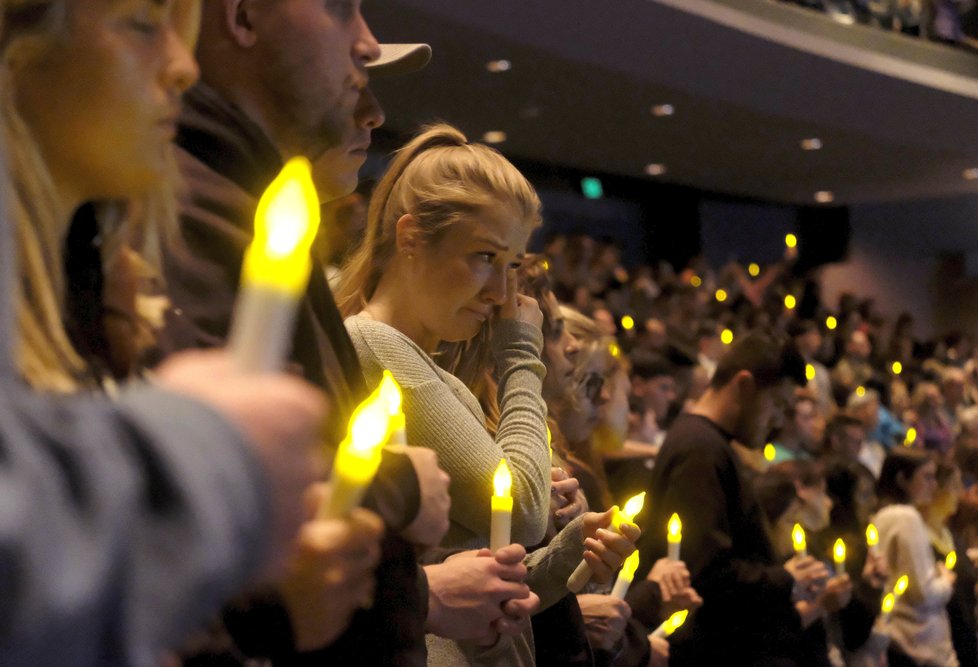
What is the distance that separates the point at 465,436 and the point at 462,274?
28cm

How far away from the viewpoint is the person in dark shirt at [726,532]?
332 centimetres

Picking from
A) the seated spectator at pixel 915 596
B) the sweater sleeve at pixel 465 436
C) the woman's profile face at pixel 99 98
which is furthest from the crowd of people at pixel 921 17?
the woman's profile face at pixel 99 98

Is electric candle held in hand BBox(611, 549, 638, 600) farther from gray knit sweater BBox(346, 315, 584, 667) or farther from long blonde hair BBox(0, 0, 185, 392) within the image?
long blonde hair BBox(0, 0, 185, 392)

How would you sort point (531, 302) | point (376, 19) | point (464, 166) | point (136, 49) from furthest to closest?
point (376, 19) → point (531, 302) → point (464, 166) → point (136, 49)

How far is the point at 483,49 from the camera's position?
8.43m

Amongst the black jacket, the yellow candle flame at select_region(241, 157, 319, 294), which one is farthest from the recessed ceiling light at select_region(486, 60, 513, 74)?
the yellow candle flame at select_region(241, 157, 319, 294)

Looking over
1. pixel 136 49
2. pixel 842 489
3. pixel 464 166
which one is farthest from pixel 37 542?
pixel 842 489

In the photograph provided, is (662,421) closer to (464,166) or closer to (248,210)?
(464,166)

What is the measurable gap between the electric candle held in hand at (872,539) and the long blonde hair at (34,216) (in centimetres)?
344

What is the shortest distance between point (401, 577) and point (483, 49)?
24.8 ft

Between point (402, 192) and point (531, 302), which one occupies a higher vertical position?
point (402, 192)

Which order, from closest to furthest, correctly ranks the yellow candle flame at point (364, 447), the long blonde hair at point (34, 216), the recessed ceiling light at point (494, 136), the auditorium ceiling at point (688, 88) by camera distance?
the yellow candle flame at point (364, 447) → the long blonde hair at point (34, 216) → the auditorium ceiling at point (688, 88) → the recessed ceiling light at point (494, 136)

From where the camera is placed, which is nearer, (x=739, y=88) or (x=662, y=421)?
(x=662, y=421)

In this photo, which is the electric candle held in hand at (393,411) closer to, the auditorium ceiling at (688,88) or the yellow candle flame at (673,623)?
the yellow candle flame at (673,623)
